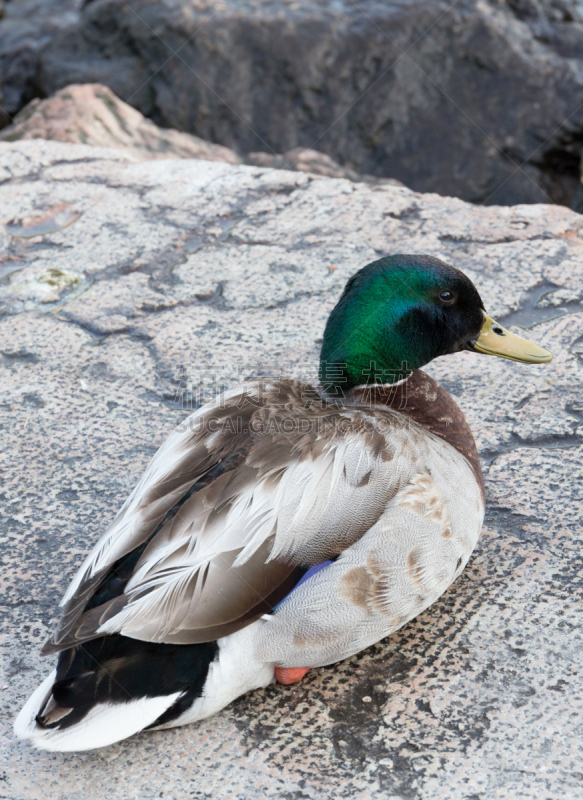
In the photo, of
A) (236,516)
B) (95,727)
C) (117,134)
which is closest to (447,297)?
(236,516)

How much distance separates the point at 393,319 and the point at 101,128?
3.71 m

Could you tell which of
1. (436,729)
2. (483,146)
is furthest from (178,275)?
(483,146)

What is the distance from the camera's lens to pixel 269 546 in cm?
197

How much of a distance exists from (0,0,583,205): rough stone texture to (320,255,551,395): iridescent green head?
377 cm

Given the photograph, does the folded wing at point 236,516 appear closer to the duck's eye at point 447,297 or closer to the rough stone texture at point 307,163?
the duck's eye at point 447,297

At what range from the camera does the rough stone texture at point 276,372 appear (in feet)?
6.46

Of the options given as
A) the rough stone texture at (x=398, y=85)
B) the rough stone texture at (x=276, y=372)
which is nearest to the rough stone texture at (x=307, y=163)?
the rough stone texture at (x=398, y=85)

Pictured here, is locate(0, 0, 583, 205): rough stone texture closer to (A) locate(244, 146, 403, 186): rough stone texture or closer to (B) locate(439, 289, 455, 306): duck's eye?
(A) locate(244, 146, 403, 186): rough stone texture

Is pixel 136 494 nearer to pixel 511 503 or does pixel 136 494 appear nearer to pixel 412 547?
pixel 412 547

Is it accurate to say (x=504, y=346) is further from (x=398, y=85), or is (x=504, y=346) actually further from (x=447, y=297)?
(x=398, y=85)

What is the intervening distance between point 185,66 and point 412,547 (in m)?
4.95

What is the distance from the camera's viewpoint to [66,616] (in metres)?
1.95

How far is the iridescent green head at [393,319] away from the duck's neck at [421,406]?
33 mm

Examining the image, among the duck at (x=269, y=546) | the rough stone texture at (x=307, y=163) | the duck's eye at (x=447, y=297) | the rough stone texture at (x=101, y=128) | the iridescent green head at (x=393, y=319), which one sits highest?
the duck's eye at (x=447, y=297)
